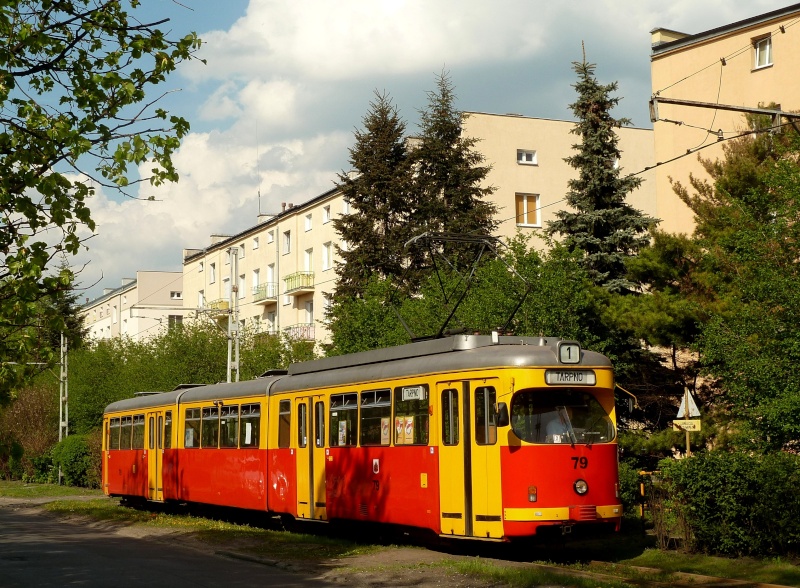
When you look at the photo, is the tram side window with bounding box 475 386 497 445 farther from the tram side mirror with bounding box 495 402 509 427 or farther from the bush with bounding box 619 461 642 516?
the bush with bounding box 619 461 642 516

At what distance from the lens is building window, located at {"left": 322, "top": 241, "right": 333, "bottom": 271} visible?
54.3 meters

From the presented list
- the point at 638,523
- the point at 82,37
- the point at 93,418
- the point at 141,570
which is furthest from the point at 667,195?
the point at 93,418

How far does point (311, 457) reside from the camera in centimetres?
2070

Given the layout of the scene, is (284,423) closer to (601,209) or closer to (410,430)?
(410,430)

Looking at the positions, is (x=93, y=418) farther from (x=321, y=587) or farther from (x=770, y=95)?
(x=321, y=587)

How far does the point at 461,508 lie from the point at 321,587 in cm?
294

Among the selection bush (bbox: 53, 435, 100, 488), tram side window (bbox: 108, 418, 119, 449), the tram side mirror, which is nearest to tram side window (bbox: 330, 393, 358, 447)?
the tram side mirror

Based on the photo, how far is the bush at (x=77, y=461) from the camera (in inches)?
1817

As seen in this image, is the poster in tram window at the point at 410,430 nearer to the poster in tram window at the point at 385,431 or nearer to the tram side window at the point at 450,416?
the poster in tram window at the point at 385,431

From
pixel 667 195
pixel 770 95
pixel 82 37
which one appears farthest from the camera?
pixel 667 195

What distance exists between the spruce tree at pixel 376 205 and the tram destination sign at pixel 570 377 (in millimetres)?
27142

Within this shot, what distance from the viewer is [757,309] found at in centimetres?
1722

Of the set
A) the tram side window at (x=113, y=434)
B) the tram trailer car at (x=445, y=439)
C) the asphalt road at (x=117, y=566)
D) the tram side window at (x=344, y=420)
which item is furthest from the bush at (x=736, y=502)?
the tram side window at (x=113, y=434)

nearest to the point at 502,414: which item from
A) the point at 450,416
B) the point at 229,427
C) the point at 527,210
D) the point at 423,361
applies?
the point at 450,416
